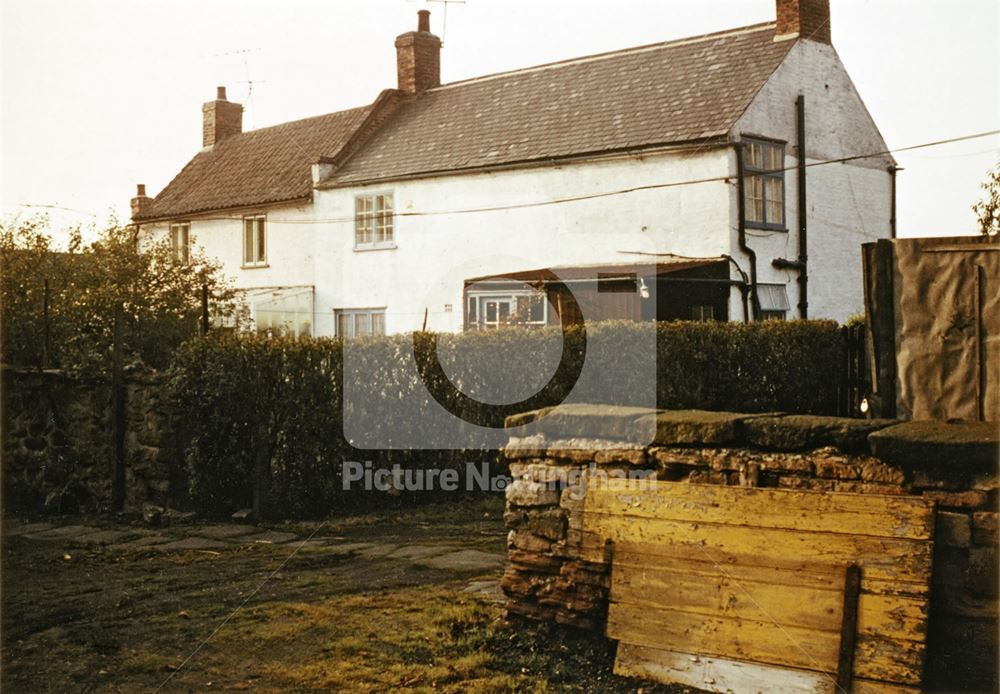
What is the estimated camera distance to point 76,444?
13.3m

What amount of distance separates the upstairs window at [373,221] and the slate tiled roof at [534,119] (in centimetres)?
63

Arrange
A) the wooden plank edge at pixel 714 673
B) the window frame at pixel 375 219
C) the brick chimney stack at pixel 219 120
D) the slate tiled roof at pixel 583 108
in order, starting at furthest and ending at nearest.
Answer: the brick chimney stack at pixel 219 120, the window frame at pixel 375 219, the slate tiled roof at pixel 583 108, the wooden plank edge at pixel 714 673

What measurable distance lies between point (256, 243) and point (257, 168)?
309 cm

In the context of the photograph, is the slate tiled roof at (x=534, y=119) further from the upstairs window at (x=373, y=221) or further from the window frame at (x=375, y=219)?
the upstairs window at (x=373, y=221)

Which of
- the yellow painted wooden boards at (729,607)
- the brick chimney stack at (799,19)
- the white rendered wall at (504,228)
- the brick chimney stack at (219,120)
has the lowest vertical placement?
the yellow painted wooden boards at (729,607)

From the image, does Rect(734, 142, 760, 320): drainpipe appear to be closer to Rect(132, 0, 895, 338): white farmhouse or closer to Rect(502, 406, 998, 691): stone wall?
Rect(132, 0, 895, 338): white farmhouse

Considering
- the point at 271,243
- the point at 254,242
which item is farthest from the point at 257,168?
the point at 271,243

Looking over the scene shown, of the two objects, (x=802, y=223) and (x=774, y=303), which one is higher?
(x=802, y=223)

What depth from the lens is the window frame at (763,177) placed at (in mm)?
20516

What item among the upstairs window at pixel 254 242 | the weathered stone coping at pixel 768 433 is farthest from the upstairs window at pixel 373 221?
the weathered stone coping at pixel 768 433

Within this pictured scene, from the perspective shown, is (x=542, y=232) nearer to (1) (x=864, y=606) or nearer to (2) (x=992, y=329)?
(2) (x=992, y=329)

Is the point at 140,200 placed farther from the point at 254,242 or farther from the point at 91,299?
the point at 91,299

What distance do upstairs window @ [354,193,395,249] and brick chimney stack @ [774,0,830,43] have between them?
10.6m

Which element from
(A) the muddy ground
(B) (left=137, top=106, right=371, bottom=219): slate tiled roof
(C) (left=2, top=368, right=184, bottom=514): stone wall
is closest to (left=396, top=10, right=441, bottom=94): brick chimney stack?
(B) (left=137, top=106, right=371, bottom=219): slate tiled roof
